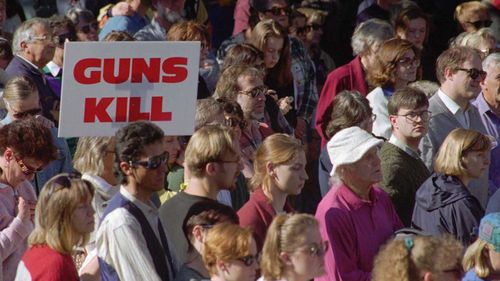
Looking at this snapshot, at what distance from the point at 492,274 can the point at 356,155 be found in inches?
46.1

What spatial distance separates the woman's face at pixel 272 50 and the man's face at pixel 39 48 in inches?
69.3

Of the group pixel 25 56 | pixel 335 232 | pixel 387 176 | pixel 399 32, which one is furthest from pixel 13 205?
pixel 399 32

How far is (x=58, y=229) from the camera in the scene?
7.16 metres

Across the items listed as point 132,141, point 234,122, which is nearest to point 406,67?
point 234,122

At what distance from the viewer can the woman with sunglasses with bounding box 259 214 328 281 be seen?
23.1 feet

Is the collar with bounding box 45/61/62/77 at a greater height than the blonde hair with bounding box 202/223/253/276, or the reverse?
the collar with bounding box 45/61/62/77

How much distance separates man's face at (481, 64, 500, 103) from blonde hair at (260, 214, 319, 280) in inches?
175

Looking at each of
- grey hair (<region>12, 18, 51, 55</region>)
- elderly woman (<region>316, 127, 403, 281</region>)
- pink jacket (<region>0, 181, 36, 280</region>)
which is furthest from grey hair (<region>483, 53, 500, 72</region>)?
pink jacket (<region>0, 181, 36, 280</region>)

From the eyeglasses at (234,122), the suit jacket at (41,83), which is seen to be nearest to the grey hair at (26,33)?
the suit jacket at (41,83)

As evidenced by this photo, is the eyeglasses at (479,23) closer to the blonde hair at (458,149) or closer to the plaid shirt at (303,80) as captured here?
the plaid shirt at (303,80)

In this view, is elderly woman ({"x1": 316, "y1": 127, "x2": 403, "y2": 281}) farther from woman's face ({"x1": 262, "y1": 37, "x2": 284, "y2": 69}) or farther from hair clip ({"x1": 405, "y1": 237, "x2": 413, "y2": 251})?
woman's face ({"x1": 262, "y1": 37, "x2": 284, "y2": 69})

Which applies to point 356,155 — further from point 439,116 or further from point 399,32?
point 399,32

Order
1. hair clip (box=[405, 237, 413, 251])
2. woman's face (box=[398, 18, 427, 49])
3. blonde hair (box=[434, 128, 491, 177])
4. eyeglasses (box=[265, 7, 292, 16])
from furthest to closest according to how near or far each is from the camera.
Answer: woman's face (box=[398, 18, 427, 49])
eyeglasses (box=[265, 7, 292, 16])
blonde hair (box=[434, 128, 491, 177])
hair clip (box=[405, 237, 413, 251])

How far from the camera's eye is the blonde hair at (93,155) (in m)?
8.33
